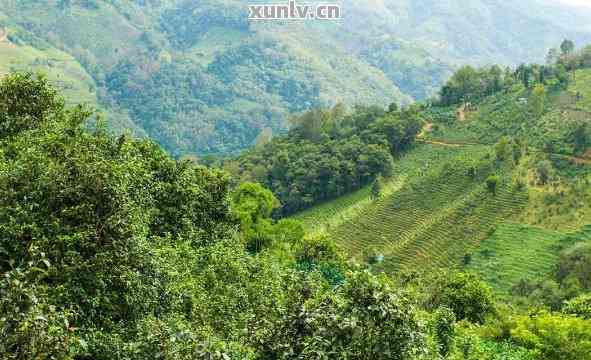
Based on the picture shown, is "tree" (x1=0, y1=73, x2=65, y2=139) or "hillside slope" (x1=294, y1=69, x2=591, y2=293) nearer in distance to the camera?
"tree" (x1=0, y1=73, x2=65, y2=139)

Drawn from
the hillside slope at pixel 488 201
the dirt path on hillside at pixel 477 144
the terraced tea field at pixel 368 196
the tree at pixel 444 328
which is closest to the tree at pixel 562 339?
the tree at pixel 444 328

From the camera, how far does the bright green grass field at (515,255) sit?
129 ft

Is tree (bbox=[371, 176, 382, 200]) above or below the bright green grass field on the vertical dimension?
below

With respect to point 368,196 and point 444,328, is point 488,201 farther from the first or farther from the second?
point 444,328

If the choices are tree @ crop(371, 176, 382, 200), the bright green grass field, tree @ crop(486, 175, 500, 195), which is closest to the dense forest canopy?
the bright green grass field

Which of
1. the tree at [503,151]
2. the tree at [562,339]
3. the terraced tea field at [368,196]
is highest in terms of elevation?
the tree at [562,339]

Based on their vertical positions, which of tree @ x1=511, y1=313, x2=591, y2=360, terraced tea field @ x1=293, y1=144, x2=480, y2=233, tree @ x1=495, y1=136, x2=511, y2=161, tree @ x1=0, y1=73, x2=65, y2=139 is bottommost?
terraced tea field @ x1=293, y1=144, x2=480, y2=233

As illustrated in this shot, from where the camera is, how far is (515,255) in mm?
41250

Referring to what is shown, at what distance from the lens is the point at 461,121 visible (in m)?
69.3

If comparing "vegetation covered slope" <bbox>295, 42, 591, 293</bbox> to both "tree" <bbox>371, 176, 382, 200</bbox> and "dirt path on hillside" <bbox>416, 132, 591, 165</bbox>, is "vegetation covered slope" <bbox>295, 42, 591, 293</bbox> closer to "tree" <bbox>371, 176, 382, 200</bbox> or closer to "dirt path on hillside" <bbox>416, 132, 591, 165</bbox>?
"dirt path on hillside" <bbox>416, 132, 591, 165</bbox>

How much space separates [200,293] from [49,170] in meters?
5.38

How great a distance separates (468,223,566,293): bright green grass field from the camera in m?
39.2

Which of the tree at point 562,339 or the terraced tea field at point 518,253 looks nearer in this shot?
the tree at point 562,339

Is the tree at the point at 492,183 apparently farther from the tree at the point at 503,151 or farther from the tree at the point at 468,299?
the tree at the point at 468,299
